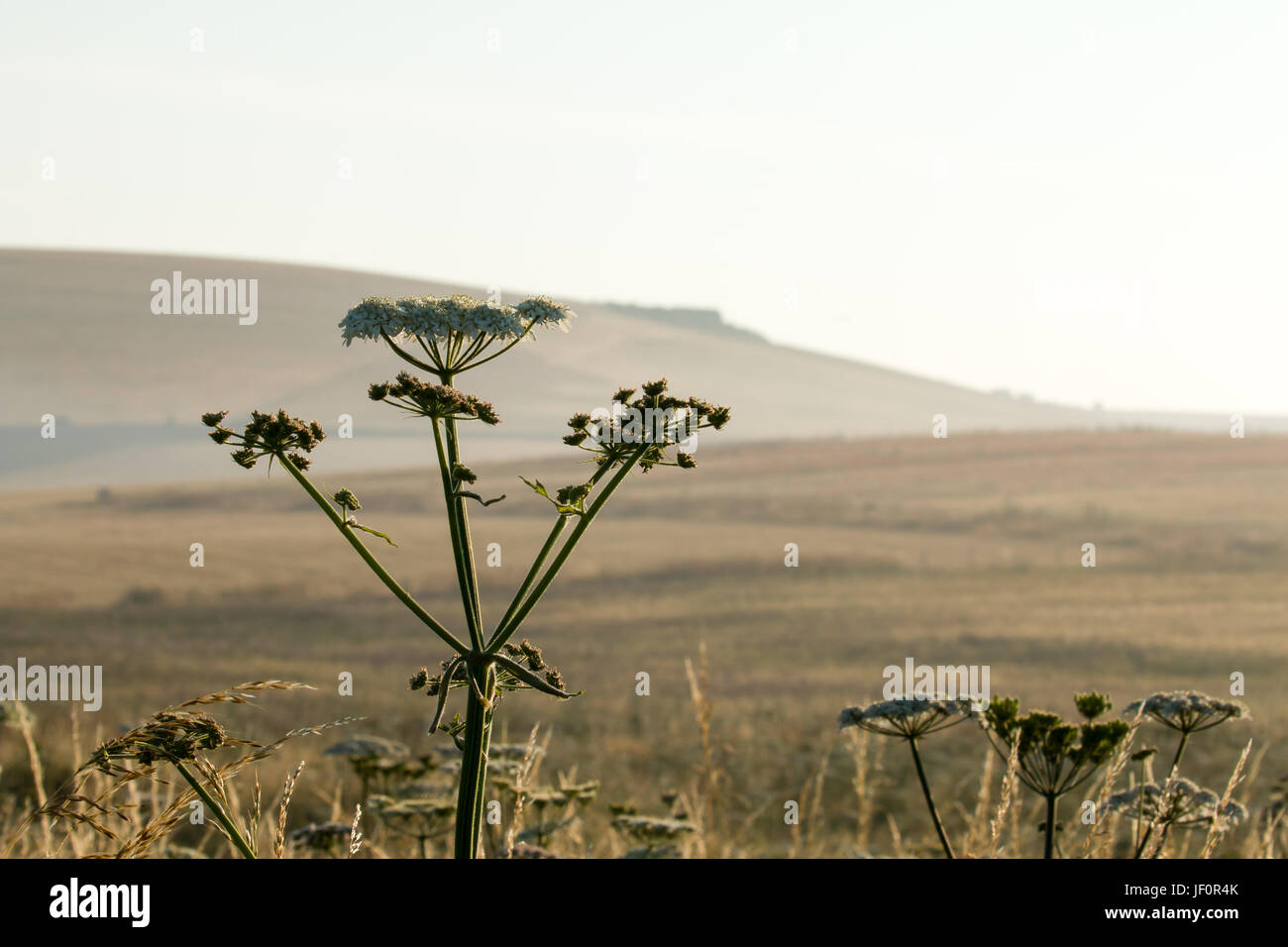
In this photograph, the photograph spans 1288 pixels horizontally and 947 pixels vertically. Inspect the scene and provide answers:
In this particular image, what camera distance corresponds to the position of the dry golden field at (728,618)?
50.1 ft

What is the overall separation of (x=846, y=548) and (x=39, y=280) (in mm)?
143962

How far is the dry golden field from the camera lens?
15281 millimetres

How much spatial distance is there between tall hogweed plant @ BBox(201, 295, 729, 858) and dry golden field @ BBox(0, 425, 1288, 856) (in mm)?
2319

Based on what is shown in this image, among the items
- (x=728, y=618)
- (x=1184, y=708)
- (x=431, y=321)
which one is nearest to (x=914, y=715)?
(x=1184, y=708)

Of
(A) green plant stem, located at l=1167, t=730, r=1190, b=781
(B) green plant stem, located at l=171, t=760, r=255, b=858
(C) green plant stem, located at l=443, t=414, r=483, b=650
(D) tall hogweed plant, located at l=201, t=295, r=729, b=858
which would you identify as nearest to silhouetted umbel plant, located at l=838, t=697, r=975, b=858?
(A) green plant stem, located at l=1167, t=730, r=1190, b=781

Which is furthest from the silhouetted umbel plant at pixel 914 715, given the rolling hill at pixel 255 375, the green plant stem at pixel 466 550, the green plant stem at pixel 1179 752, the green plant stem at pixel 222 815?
the rolling hill at pixel 255 375

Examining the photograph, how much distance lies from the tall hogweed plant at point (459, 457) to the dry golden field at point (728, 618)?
7.61 feet

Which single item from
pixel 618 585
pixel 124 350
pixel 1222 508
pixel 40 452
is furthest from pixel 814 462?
pixel 124 350

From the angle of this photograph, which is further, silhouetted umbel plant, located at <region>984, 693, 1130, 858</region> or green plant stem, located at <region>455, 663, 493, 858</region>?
silhouetted umbel plant, located at <region>984, 693, 1130, 858</region>

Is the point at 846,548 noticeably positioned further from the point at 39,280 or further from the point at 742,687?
the point at 39,280

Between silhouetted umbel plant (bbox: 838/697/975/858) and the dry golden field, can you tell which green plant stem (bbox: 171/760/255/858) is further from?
the dry golden field

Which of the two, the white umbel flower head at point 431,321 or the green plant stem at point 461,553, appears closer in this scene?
the green plant stem at point 461,553

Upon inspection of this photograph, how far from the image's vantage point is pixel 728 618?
1297 inches

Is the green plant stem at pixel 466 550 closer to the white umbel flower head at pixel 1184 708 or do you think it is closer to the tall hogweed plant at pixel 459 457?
the tall hogweed plant at pixel 459 457
